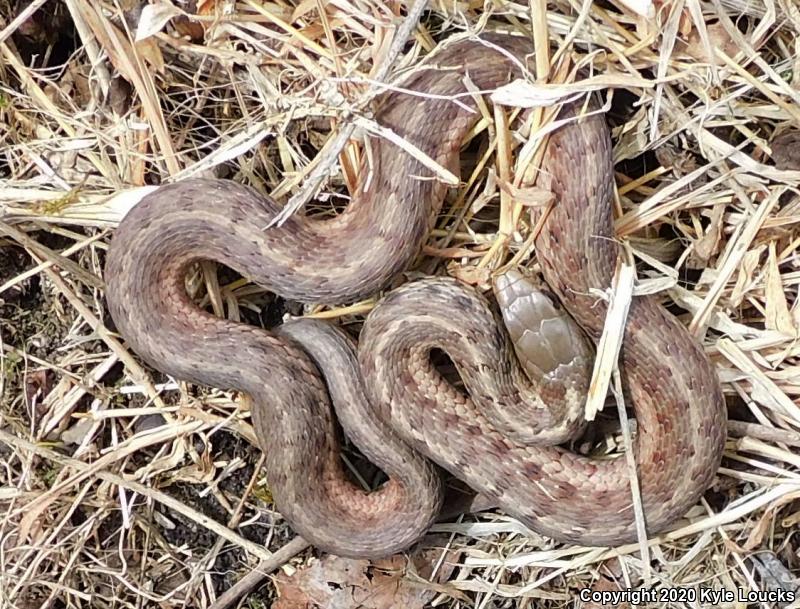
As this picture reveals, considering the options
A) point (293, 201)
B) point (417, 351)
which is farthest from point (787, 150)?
point (293, 201)

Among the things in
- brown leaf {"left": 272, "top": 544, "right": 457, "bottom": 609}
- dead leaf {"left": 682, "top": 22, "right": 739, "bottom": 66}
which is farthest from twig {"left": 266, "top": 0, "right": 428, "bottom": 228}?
brown leaf {"left": 272, "top": 544, "right": 457, "bottom": 609}

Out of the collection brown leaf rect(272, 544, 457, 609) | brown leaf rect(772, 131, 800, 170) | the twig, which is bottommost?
brown leaf rect(272, 544, 457, 609)

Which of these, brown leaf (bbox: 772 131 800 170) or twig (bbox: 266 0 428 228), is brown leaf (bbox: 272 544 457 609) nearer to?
twig (bbox: 266 0 428 228)

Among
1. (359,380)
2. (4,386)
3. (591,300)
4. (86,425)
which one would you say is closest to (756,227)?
(591,300)

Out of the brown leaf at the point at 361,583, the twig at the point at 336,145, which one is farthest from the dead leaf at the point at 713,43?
the brown leaf at the point at 361,583

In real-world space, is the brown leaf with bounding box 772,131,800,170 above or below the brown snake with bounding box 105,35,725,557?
above

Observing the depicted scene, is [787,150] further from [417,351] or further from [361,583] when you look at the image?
[361,583]

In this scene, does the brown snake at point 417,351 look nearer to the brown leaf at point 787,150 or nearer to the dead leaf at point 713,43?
the dead leaf at point 713,43
